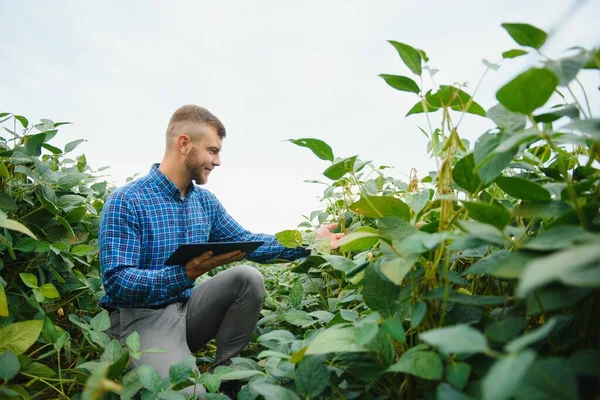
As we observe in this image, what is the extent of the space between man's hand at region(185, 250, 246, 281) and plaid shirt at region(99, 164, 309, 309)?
0.11 ft

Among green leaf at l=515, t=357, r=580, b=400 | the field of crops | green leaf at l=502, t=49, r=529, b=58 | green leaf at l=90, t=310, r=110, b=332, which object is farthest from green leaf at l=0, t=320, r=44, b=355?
green leaf at l=502, t=49, r=529, b=58

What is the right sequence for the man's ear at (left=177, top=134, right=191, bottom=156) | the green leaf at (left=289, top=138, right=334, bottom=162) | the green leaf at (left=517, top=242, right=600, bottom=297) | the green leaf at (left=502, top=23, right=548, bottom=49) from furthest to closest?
the man's ear at (left=177, top=134, right=191, bottom=156), the green leaf at (left=289, top=138, right=334, bottom=162), the green leaf at (left=502, top=23, right=548, bottom=49), the green leaf at (left=517, top=242, right=600, bottom=297)

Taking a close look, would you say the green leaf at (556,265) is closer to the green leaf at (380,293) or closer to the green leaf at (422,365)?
the green leaf at (422,365)

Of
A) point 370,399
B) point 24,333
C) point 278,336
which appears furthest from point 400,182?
point 24,333

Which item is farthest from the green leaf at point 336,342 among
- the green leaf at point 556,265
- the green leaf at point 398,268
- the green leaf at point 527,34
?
the green leaf at point 527,34

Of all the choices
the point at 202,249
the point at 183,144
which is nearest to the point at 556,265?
the point at 202,249

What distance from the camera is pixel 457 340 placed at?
42 centimetres

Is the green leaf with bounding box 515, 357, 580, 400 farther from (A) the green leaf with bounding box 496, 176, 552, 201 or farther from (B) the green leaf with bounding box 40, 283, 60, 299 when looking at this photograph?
(B) the green leaf with bounding box 40, 283, 60, 299

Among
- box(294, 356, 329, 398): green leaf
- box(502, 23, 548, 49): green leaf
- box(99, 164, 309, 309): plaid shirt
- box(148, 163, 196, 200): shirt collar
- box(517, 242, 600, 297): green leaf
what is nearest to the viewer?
box(517, 242, 600, 297): green leaf

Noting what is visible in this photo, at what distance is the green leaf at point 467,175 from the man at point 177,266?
0.84 meters

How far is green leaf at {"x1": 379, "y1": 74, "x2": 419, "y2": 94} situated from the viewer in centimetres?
76

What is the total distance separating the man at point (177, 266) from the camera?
4.96ft

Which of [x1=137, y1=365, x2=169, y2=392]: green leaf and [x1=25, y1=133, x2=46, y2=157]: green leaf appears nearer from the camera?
[x1=137, y1=365, x2=169, y2=392]: green leaf

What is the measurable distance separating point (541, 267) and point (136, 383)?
105cm
